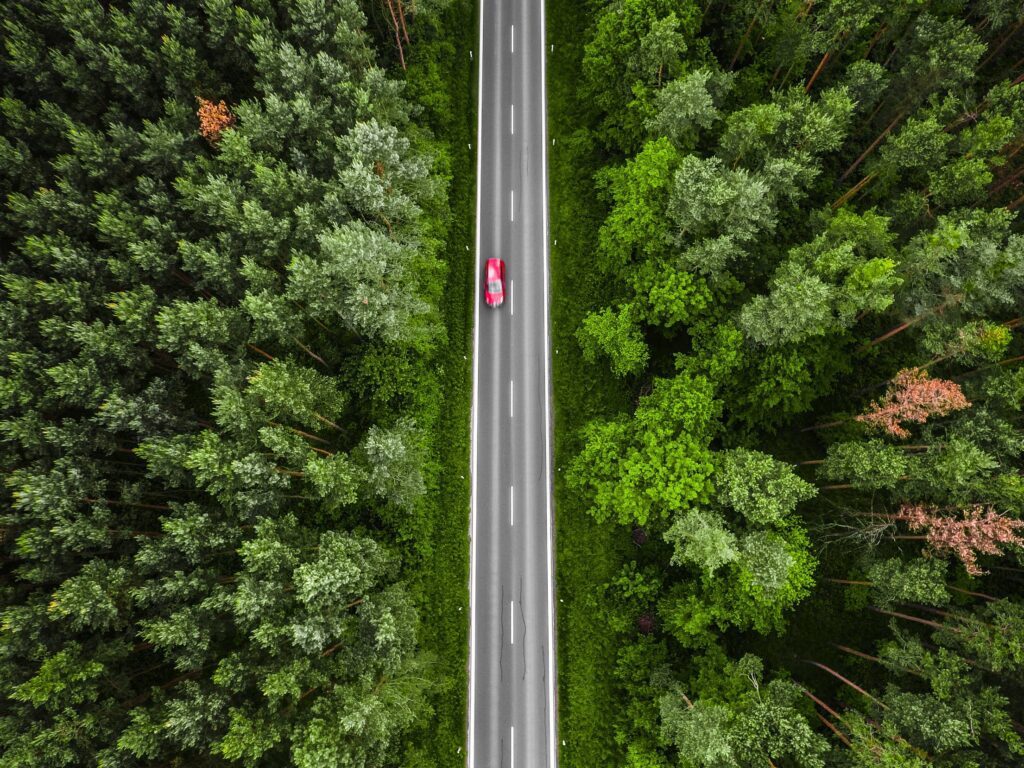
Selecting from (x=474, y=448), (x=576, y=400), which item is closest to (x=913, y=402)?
(x=576, y=400)

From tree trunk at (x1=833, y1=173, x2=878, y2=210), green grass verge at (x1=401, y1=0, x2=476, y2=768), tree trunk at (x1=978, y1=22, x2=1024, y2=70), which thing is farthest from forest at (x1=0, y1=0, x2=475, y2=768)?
tree trunk at (x1=978, y1=22, x2=1024, y2=70)

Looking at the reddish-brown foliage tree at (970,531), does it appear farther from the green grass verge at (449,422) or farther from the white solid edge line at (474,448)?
the green grass verge at (449,422)

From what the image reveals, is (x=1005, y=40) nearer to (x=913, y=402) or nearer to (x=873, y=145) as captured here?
(x=873, y=145)

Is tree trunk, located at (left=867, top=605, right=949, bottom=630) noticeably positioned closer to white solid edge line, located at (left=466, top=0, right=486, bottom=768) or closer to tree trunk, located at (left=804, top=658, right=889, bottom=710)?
tree trunk, located at (left=804, top=658, right=889, bottom=710)

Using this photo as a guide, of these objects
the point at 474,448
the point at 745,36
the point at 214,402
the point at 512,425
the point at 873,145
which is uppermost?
the point at 745,36

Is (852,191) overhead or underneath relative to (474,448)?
→ overhead

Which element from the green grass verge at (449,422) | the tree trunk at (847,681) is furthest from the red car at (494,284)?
the tree trunk at (847,681)

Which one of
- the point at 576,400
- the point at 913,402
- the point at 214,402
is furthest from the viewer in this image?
the point at 576,400

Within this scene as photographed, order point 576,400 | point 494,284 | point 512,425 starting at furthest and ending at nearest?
1. point 494,284
2. point 512,425
3. point 576,400
